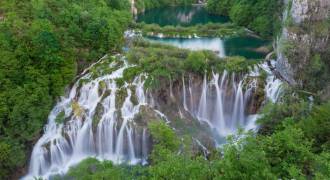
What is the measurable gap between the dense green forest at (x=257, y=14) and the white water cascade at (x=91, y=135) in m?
19.5

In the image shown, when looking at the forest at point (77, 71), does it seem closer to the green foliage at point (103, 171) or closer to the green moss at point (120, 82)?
the green foliage at point (103, 171)

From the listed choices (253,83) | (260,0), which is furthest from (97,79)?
(260,0)

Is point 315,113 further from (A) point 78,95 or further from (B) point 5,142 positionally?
(B) point 5,142

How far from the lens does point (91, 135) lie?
71.4 ft

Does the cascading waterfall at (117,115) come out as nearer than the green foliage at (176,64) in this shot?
Yes

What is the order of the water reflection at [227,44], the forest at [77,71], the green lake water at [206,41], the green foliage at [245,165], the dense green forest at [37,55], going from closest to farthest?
1. the green foliage at [245,165]
2. the forest at [77,71]
3. the dense green forest at [37,55]
4. the water reflection at [227,44]
5. the green lake water at [206,41]

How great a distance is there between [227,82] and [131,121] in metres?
7.34

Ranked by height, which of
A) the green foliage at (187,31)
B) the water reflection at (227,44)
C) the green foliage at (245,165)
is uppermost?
the green foliage at (187,31)

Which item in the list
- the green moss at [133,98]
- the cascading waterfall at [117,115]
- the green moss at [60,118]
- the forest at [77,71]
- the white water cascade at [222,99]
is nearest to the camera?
the forest at [77,71]

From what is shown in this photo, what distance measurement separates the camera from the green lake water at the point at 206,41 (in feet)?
108

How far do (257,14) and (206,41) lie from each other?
30.7 feet

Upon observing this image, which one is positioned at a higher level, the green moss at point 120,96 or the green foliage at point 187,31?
the green foliage at point 187,31

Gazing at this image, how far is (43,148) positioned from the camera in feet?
68.8

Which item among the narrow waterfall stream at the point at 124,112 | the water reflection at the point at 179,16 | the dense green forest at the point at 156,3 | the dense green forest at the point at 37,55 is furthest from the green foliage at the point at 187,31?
the dense green forest at the point at 156,3
